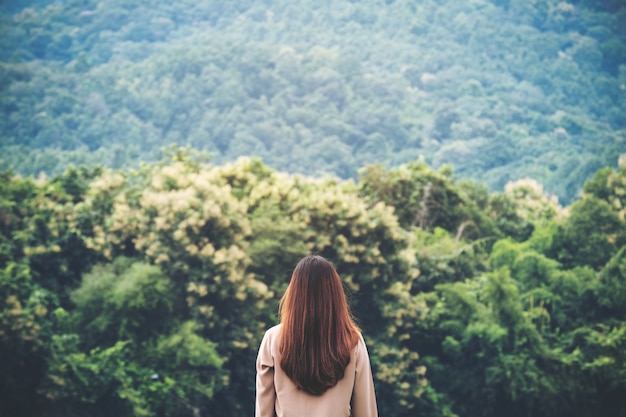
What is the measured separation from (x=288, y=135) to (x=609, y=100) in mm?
29265

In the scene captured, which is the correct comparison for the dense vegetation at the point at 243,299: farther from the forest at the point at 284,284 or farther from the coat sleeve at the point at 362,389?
the coat sleeve at the point at 362,389

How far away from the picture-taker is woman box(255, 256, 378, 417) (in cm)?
243

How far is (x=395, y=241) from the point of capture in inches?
615

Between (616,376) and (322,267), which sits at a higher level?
(322,267)

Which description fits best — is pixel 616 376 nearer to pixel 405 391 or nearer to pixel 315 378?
pixel 405 391

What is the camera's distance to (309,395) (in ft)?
8.08

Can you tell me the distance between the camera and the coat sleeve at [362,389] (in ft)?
8.07

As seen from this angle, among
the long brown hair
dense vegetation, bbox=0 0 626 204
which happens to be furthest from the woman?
dense vegetation, bbox=0 0 626 204

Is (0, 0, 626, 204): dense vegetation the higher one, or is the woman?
the woman

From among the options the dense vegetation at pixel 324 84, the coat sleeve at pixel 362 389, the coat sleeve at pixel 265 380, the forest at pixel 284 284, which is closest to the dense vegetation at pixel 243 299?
the forest at pixel 284 284

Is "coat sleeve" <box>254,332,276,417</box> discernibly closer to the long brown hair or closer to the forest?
the long brown hair

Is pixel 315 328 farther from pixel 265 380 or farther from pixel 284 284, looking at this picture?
pixel 284 284

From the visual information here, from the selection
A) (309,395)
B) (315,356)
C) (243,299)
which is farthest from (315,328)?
(243,299)

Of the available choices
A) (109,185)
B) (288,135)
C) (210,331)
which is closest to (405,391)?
(210,331)
